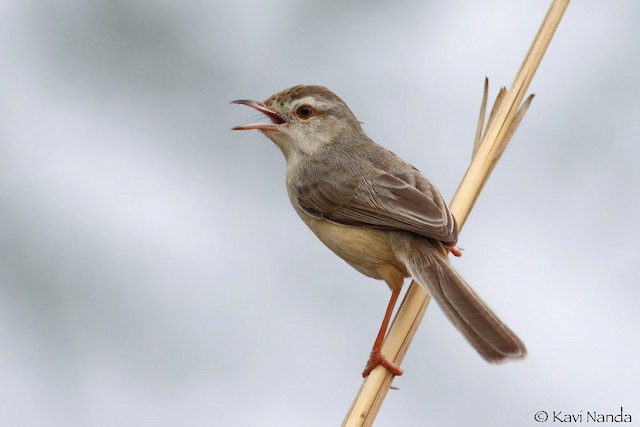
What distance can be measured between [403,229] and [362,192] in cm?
35

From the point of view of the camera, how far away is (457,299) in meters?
3.68

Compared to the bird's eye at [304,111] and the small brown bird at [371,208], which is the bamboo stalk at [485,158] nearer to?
the small brown bird at [371,208]

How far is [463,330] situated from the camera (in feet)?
11.3

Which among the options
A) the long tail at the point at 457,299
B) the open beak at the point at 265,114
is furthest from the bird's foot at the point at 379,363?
the open beak at the point at 265,114

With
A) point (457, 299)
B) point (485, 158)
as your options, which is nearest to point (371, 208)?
point (485, 158)

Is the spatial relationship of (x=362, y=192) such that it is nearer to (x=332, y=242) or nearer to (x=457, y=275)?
(x=332, y=242)

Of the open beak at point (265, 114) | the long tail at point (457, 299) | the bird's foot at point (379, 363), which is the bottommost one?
the bird's foot at point (379, 363)

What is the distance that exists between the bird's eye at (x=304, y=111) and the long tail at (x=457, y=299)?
101 centimetres

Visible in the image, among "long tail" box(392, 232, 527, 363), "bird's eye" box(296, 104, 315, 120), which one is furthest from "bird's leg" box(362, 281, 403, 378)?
"bird's eye" box(296, 104, 315, 120)

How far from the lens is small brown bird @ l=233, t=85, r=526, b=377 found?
3613mm

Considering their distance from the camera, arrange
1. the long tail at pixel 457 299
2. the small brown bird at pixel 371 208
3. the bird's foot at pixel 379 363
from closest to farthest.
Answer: the long tail at pixel 457 299 < the bird's foot at pixel 379 363 < the small brown bird at pixel 371 208

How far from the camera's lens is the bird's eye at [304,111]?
4809mm

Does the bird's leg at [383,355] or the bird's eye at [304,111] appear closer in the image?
the bird's leg at [383,355]

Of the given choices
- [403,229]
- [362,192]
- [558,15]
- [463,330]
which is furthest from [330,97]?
[463,330]
